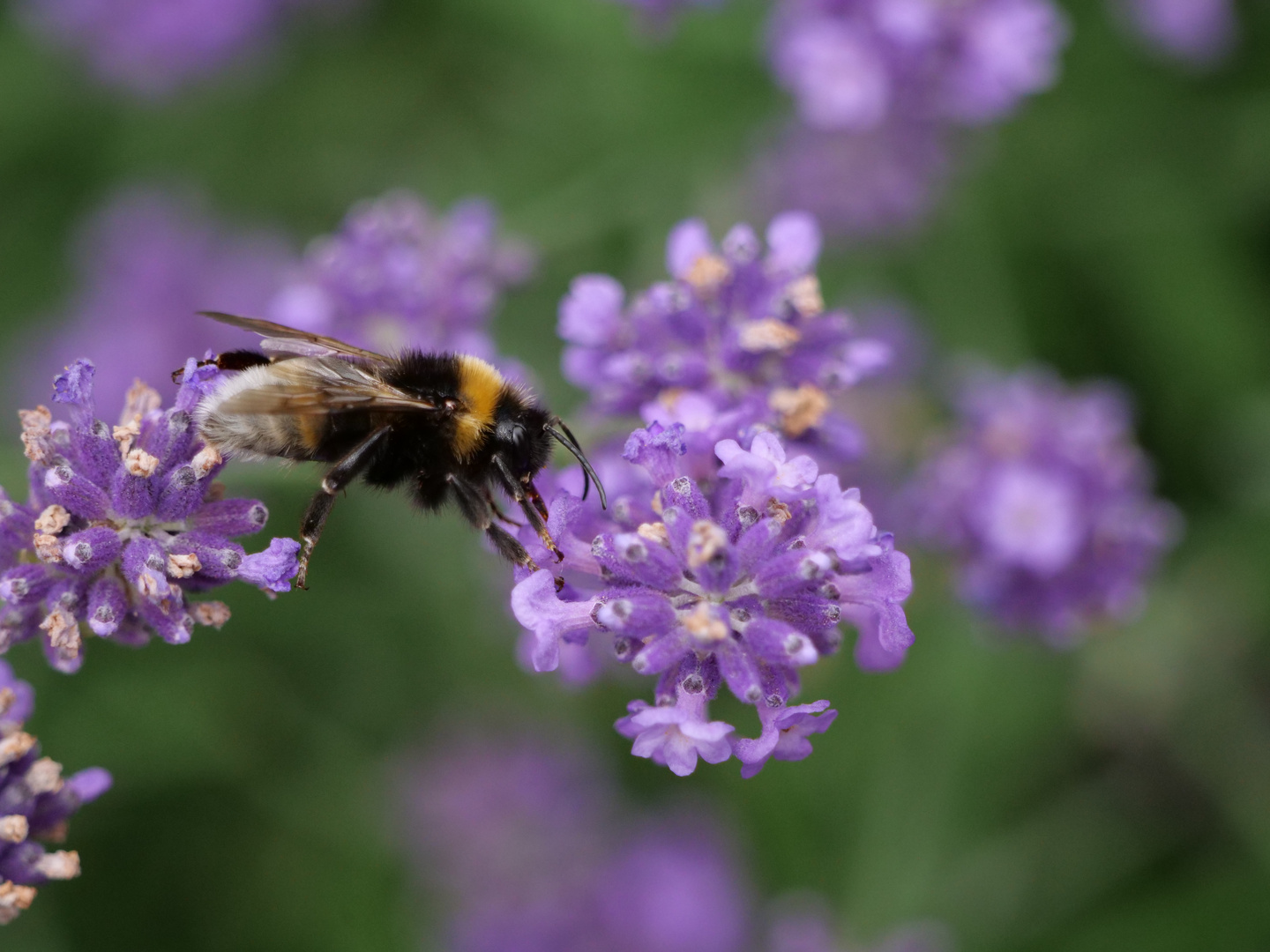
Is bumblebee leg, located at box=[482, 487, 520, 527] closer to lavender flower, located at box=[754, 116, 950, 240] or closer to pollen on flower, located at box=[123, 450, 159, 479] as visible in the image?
pollen on flower, located at box=[123, 450, 159, 479]

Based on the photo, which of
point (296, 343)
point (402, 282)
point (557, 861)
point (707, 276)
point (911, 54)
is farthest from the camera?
point (557, 861)

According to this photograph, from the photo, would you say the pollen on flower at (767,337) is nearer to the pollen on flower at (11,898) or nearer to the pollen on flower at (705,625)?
the pollen on flower at (705,625)

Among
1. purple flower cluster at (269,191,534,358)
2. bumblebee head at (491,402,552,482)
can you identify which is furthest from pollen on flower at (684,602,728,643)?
purple flower cluster at (269,191,534,358)

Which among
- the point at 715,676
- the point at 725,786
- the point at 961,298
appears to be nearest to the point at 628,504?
the point at 715,676

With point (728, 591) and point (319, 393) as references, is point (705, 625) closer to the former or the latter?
point (728, 591)

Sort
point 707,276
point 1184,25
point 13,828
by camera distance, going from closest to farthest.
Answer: point 13,828
point 707,276
point 1184,25

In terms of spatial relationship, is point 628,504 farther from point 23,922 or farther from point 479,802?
point 23,922

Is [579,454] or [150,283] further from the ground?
[150,283]

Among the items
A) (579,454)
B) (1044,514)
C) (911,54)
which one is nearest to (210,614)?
(579,454)
